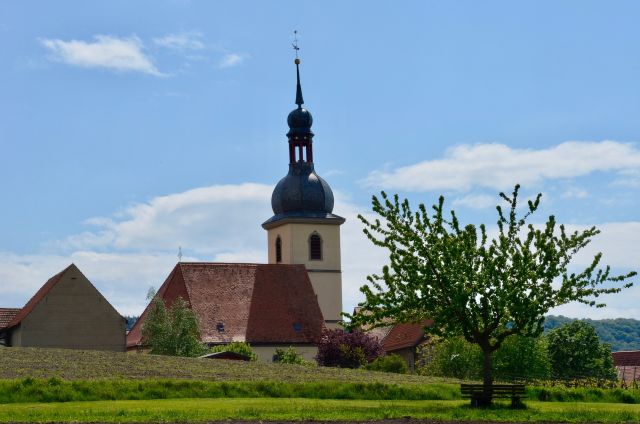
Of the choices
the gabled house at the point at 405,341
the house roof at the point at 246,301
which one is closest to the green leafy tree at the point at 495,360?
the house roof at the point at 246,301

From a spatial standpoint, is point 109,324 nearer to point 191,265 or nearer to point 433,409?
point 191,265

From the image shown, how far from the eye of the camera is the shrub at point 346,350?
280 feet

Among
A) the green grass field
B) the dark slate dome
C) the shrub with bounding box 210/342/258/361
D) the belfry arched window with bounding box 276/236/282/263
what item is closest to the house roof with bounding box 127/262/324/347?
the shrub with bounding box 210/342/258/361

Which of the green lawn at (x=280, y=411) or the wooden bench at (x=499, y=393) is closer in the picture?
the green lawn at (x=280, y=411)

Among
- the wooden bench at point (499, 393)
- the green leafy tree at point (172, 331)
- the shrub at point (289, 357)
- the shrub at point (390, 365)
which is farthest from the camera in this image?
the shrub at point (289, 357)

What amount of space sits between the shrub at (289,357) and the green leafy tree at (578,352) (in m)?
19.2

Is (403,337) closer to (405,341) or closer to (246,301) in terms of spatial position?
(405,341)

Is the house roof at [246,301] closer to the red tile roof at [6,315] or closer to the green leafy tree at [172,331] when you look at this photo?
the green leafy tree at [172,331]

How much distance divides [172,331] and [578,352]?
1207 inches

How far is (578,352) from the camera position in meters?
90.7

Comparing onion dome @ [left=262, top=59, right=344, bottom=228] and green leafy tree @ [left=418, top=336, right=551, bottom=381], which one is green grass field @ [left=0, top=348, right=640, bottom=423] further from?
onion dome @ [left=262, top=59, right=344, bottom=228]

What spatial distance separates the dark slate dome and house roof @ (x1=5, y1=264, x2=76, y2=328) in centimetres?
2397

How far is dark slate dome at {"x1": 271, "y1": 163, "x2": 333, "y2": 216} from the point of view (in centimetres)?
9919

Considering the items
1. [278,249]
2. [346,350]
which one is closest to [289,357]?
[346,350]
